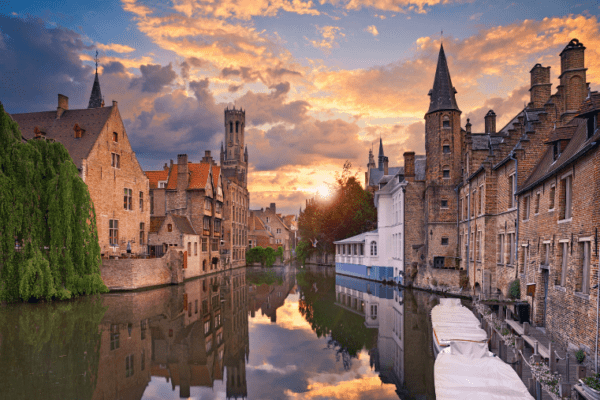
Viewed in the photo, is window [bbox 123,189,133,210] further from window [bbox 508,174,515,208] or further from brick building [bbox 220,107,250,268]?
window [bbox 508,174,515,208]

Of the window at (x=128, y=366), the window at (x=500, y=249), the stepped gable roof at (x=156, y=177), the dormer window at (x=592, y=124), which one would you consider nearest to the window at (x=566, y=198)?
the dormer window at (x=592, y=124)

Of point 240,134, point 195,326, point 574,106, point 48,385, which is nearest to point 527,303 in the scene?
point 574,106

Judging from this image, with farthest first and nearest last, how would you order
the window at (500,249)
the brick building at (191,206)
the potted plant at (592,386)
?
the brick building at (191,206) → the window at (500,249) → the potted plant at (592,386)

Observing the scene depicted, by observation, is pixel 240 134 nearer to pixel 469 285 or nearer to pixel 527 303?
pixel 469 285

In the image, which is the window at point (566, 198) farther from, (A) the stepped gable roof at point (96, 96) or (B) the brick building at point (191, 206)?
(A) the stepped gable roof at point (96, 96)

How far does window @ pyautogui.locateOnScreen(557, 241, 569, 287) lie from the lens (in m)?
13.6

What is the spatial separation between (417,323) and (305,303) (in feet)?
30.4

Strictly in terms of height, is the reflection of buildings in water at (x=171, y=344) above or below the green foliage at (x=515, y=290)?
below

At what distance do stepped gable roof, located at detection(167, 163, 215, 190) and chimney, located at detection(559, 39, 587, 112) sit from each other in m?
34.5

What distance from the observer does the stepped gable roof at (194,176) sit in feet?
151

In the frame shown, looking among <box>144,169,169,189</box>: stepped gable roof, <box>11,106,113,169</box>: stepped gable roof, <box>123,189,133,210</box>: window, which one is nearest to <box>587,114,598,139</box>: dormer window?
<box>11,106,113,169</box>: stepped gable roof

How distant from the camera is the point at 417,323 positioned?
19.8 metres

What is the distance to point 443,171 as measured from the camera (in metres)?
33.2

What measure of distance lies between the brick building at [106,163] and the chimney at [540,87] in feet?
102
